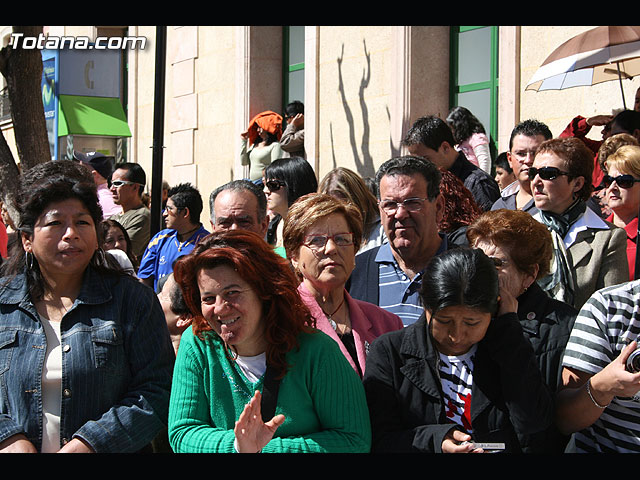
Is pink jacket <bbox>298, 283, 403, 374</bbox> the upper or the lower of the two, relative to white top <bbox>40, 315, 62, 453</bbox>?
upper

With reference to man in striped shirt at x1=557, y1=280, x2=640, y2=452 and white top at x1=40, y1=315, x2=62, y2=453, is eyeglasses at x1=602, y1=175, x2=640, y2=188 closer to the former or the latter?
man in striped shirt at x1=557, y1=280, x2=640, y2=452

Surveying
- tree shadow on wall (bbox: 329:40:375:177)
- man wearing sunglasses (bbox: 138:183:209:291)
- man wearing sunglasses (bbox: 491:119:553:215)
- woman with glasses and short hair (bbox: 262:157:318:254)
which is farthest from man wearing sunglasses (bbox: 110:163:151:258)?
man wearing sunglasses (bbox: 491:119:553:215)

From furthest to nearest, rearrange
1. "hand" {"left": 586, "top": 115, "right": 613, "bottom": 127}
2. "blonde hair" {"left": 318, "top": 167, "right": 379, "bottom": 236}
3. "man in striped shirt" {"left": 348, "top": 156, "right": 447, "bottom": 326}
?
1. "hand" {"left": 586, "top": 115, "right": 613, "bottom": 127}
2. "blonde hair" {"left": 318, "top": 167, "right": 379, "bottom": 236}
3. "man in striped shirt" {"left": 348, "top": 156, "right": 447, "bottom": 326}

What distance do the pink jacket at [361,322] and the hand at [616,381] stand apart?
983 mm

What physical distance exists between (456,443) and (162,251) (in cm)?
423

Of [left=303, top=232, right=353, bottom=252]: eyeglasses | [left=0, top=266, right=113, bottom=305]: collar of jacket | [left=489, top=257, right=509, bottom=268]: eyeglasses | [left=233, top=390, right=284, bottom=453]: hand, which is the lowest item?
[left=233, top=390, right=284, bottom=453]: hand

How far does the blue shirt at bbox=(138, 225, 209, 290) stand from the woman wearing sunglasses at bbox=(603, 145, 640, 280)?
127 inches

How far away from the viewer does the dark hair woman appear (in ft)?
9.84

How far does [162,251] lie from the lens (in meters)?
6.70

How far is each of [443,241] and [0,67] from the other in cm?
632

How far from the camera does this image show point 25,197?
3514mm
